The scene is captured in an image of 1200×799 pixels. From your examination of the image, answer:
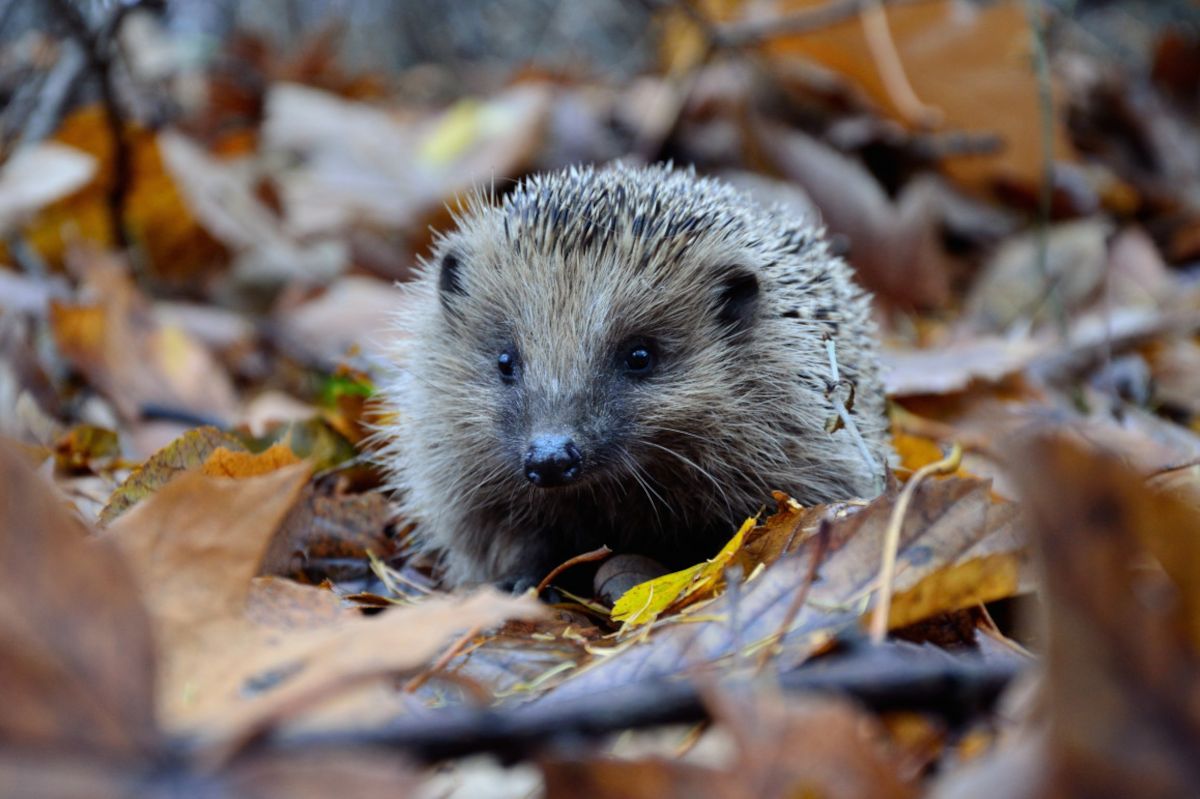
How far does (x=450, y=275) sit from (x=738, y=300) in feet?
2.73

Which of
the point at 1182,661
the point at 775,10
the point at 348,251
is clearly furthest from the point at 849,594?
the point at 775,10

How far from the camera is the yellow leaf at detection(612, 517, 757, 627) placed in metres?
2.14

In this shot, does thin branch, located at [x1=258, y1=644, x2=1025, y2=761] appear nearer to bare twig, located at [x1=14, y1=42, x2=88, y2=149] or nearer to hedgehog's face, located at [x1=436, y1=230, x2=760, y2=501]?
hedgehog's face, located at [x1=436, y1=230, x2=760, y2=501]

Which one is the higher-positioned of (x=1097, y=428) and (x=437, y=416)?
(x=437, y=416)

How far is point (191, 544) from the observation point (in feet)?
5.56

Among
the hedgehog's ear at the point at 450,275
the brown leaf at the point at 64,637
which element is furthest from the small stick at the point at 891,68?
the brown leaf at the point at 64,637

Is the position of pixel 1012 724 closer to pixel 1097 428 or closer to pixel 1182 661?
pixel 1182 661

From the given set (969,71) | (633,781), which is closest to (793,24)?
(969,71)

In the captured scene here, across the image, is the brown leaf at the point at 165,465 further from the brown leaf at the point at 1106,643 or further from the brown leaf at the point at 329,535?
the brown leaf at the point at 1106,643

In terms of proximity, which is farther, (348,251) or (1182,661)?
(348,251)

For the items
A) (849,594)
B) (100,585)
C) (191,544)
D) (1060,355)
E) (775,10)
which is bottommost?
(1060,355)

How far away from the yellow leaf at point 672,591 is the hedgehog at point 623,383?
45 centimetres

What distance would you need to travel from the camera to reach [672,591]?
2.23 m

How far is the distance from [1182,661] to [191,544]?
52.8 inches
